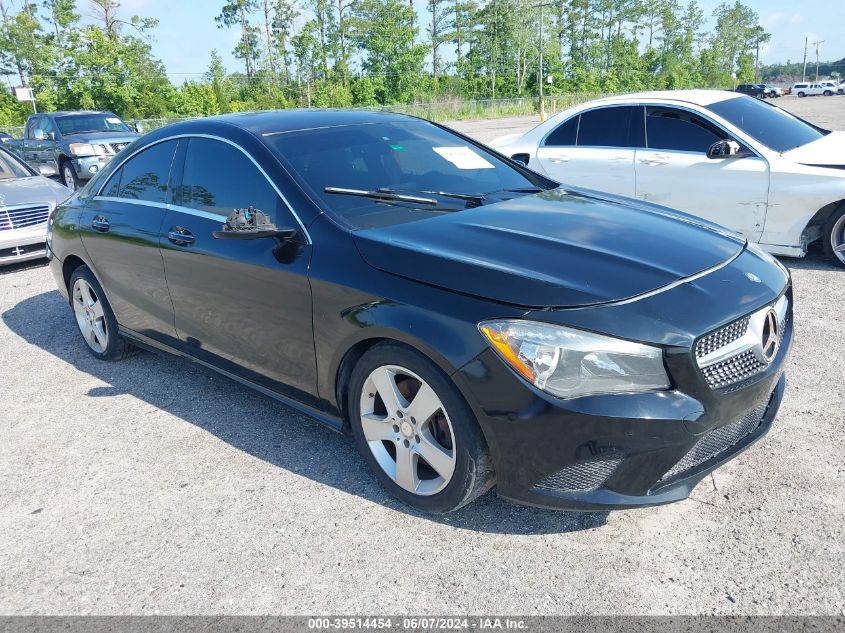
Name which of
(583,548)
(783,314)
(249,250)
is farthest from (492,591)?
(249,250)

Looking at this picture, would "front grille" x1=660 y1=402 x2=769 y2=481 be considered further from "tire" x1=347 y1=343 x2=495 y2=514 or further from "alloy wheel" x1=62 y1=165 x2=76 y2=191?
"alloy wheel" x1=62 y1=165 x2=76 y2=191

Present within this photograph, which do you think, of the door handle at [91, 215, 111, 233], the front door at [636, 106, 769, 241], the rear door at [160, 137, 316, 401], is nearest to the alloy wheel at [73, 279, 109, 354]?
the door handle at [91, 215, 111, 233]

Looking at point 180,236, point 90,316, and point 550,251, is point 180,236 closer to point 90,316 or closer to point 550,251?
point 90,316

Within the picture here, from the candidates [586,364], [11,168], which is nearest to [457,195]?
[586,364]

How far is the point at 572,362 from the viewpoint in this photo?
2.38 m

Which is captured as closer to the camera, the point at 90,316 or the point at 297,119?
the point at 297,119

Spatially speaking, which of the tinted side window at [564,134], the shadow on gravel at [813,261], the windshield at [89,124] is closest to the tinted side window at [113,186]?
the tinted side window at [564,134]

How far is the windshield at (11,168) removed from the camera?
905 centimetres

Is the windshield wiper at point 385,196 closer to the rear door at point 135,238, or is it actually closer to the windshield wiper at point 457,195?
the windshield wiper at point 457,195

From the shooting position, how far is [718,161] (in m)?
6.35

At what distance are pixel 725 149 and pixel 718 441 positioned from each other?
4.35 m

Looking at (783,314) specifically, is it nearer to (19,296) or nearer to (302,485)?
(302,485)

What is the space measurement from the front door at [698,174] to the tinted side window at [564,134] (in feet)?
2.63

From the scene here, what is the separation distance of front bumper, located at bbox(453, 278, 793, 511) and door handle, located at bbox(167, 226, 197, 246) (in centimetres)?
195
